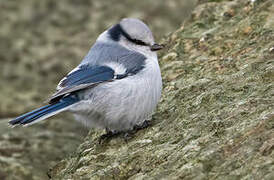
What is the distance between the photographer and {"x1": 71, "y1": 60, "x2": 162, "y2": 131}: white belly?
5.21 metres

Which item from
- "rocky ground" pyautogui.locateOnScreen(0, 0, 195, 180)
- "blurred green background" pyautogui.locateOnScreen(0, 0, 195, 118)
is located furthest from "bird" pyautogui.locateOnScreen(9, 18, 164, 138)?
"blurred green background" pyautogui.locateOnScreen(0, 0, 195, 118)

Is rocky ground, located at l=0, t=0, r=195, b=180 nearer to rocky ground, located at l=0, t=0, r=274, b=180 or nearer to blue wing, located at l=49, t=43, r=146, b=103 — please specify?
rocky ground, located at l=0, t=0, r=274, b=180

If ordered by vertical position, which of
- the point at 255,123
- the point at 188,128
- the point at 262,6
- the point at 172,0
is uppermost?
the point at 172,0

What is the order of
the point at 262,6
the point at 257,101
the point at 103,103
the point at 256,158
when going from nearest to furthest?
the point at 256,158 < the point at 257,101 < the point at 103,103 < the point at 262,6

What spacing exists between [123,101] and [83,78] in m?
0.45

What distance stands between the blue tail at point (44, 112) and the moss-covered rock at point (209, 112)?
55 cm

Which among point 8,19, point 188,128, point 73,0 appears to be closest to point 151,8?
point 73,0

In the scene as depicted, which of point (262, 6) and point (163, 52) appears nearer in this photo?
point (262, 6)

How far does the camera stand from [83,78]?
5215mm

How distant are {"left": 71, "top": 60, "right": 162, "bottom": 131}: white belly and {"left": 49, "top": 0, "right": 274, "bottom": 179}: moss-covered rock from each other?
0.20m

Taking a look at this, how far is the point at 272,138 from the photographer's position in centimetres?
370

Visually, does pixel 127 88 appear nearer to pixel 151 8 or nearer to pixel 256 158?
pixel 256 158

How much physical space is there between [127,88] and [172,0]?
22.2ft

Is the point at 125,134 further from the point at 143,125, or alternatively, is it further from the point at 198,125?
the point at 198,125
